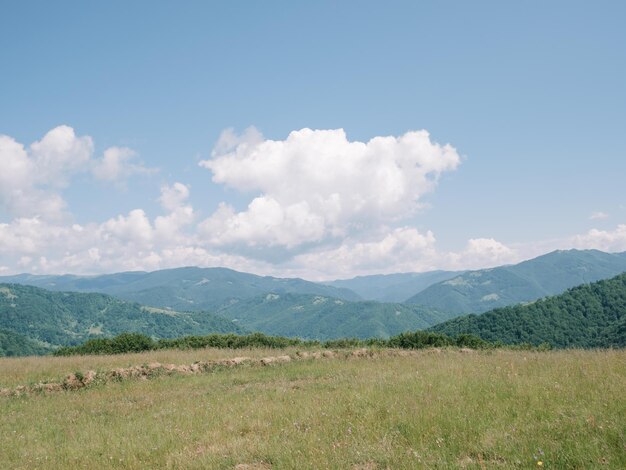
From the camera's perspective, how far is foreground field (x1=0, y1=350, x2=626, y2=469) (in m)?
6.77

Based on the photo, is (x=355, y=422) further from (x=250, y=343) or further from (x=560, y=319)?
(x=560, y=319)

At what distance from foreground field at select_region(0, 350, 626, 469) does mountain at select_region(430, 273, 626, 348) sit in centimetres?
13009

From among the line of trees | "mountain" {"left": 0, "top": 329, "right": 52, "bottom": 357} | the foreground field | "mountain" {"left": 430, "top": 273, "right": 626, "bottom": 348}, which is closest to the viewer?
the foreground field

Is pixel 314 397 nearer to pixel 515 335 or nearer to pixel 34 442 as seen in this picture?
pixel 34 442

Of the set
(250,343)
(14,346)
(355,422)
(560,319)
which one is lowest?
(14,346)

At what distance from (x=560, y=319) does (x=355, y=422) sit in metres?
158

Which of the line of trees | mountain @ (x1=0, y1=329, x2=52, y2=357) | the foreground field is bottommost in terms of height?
mountain @ (x1=0, y1=329, x2=52, y2=357)

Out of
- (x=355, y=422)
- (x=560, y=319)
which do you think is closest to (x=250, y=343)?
(x=355, y=422)

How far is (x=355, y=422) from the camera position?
909cm

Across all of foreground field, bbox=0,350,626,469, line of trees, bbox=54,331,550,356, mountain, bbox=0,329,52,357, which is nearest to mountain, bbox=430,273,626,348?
line of trees, bbox=54,331,550,356

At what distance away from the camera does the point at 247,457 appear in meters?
7.71

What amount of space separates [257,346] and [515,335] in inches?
4920

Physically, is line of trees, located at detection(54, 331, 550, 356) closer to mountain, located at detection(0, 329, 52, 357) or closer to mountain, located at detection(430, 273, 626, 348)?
A: mountain, located at detection(430, 273, 626, 348)

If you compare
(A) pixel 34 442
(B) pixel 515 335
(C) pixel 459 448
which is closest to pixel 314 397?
(C) pixel 459 448
